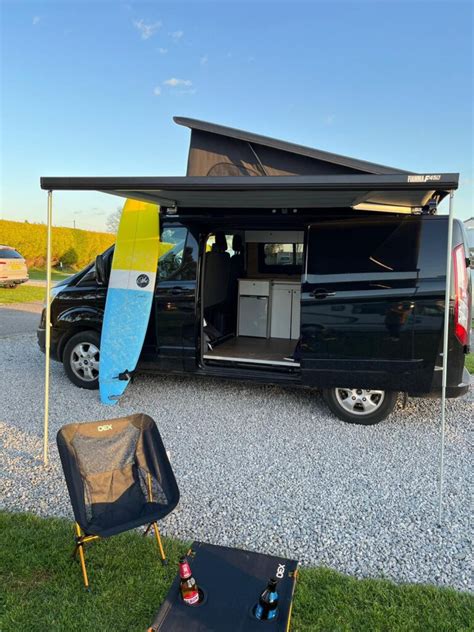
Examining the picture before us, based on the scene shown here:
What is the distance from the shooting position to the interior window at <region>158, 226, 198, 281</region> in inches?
210

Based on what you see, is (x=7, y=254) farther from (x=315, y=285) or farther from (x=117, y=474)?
(x=117, y=474)

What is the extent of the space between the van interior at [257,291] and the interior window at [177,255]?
3.13ft

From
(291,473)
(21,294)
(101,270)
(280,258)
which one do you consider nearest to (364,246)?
(291,473)

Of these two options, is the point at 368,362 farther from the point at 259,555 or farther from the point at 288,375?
the point at 259,555

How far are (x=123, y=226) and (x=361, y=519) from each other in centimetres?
381

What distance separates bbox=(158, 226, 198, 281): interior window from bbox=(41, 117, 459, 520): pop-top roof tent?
32cm

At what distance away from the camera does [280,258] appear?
281 inches

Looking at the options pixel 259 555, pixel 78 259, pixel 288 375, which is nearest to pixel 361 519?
pixel 259 555

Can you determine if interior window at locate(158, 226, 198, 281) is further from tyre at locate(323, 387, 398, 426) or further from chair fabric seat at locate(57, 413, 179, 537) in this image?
chair fabric seat at locate(57, 413, 179, 537)

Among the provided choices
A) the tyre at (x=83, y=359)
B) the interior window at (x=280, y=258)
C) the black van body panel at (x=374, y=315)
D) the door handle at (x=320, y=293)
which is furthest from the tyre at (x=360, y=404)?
the tyre at (x=83, y=359)

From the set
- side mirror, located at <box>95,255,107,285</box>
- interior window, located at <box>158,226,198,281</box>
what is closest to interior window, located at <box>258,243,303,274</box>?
interior window, located at <box>158,226,198,281</box>

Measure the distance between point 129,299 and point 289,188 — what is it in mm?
2776

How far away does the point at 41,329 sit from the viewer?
20.1 ft

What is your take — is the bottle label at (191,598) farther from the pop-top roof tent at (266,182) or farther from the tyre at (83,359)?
the tyre at (83,359)
